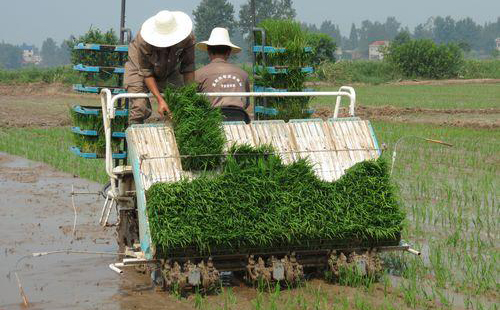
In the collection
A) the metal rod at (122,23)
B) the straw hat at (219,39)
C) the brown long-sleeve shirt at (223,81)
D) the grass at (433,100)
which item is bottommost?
the grass at (433,100)

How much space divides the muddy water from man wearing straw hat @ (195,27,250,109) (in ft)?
5.23

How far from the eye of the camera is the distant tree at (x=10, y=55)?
167 meters

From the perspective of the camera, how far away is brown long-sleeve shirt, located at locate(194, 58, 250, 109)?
7.04 metres

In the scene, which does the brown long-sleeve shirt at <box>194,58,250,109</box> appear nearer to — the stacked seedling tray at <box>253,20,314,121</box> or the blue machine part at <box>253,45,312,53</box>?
the blue machine part at <box>253,45,312,53</box>

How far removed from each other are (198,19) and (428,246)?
68635 millimetres

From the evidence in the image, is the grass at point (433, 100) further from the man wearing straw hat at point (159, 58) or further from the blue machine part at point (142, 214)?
the blue machine part at point (142, 214)

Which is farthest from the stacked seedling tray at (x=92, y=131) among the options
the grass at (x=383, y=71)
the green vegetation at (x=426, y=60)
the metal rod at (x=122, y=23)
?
the green vegetation at (x=426, y=60)

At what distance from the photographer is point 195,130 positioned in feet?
20.4

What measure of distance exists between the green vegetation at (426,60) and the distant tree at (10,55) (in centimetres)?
12286

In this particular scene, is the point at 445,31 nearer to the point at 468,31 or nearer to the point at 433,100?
the point at 468,31

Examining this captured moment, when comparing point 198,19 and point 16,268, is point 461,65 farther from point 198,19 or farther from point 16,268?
point 16,268

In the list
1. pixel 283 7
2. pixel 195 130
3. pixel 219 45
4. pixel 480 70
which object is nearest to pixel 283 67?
pixel 219 45

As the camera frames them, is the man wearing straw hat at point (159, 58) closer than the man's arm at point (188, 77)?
Yes

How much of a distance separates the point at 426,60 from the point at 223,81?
153ft
